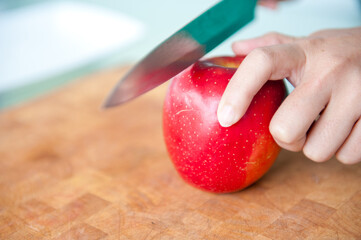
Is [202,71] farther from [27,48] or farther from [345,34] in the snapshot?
[27,48]

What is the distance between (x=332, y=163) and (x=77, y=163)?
59cm

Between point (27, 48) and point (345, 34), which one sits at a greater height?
point (345, 34)

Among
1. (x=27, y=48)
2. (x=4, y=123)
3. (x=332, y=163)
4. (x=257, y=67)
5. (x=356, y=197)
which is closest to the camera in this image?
(x=257, y=67)

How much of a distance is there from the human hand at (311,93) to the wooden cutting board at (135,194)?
0.40ft

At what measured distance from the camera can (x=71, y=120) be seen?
3.88 feet

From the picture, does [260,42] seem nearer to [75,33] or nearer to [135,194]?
[135,194]

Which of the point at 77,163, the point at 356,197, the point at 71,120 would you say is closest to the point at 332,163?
the point at 356,197

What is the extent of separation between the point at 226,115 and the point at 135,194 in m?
0.29

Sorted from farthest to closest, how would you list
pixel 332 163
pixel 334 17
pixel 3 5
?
pixel 3 5, pixel 334 17, pixel 332 163

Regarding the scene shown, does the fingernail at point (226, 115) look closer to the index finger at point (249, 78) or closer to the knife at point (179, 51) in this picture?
the index finger at point (249, 78)

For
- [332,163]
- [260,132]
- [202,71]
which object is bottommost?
[332,163]

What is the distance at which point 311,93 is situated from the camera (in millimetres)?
662

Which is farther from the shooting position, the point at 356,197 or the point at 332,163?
the point at 332,163

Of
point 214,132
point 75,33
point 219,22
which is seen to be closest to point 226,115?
point 214,132
